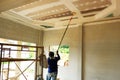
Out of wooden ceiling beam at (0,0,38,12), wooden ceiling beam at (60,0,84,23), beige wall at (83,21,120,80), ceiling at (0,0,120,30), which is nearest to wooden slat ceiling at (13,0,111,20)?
ceiling at (0,0,120,30)

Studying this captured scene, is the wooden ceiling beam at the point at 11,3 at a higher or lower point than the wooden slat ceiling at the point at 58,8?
lower

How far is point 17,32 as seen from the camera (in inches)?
260

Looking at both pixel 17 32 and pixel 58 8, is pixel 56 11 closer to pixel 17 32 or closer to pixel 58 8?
pixel 58 8

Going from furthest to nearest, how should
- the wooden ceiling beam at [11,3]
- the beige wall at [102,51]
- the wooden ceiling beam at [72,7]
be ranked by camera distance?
1. the beige wall at [102,51]
2. the wooden ceiling beam at [72,7]
3. the wooden ceiling beam at [11,3]

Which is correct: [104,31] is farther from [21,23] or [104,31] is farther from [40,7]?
[21,23]

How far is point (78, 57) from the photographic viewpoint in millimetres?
6754

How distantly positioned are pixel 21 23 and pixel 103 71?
13.8ft

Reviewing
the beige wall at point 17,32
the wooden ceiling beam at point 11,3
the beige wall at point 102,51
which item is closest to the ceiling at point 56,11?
the wooden ceiling beam at point 11,3

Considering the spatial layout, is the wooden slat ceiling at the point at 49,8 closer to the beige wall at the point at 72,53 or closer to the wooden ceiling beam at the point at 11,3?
the wooden ceiling beam at the point at 11,3

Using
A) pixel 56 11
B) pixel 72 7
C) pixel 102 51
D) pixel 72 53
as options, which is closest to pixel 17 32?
pixel 56 11

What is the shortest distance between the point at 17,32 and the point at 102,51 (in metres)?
3.84

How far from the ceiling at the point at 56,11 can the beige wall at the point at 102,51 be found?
67 centimetres

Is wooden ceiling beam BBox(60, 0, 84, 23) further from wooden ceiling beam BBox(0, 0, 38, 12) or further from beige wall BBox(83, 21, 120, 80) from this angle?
wooden ceiling beam BBox(0, 0, 38, 12)

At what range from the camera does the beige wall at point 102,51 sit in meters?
5.92
